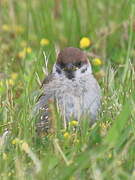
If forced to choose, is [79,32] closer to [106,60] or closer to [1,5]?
[106,60]

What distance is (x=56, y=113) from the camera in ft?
12.1

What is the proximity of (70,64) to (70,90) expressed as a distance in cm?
19

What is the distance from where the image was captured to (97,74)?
205 inches

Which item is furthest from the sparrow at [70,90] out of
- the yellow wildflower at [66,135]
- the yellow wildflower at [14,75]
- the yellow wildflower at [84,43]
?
the yellow wildflower at [84,43]

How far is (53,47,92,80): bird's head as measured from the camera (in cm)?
432

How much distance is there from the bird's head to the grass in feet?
0.49

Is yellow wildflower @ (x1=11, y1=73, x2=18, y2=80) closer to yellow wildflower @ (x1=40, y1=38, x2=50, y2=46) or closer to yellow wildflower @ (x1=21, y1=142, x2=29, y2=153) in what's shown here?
yellow wildflower @ (x1=40, y1=38, x2=50, y2=46)

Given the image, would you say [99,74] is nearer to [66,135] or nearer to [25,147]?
[66,135]

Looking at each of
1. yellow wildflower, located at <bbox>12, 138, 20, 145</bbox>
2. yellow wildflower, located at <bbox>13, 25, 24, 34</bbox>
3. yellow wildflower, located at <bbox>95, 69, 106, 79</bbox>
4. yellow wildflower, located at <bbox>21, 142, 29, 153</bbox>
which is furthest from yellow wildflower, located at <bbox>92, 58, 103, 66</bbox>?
yellow wildflower, located at <bbox>21, 142, 29, 153</bbox>

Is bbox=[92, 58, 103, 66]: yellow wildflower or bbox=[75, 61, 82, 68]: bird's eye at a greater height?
bbox=[75, 61, 82, 68]: bird's eye

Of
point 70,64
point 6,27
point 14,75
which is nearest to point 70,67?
point 70,64

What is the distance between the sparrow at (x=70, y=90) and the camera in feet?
13.4

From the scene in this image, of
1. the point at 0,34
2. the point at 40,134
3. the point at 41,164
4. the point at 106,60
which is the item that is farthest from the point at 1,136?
the point at 0,34

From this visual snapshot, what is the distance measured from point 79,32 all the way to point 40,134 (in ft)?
6.45
